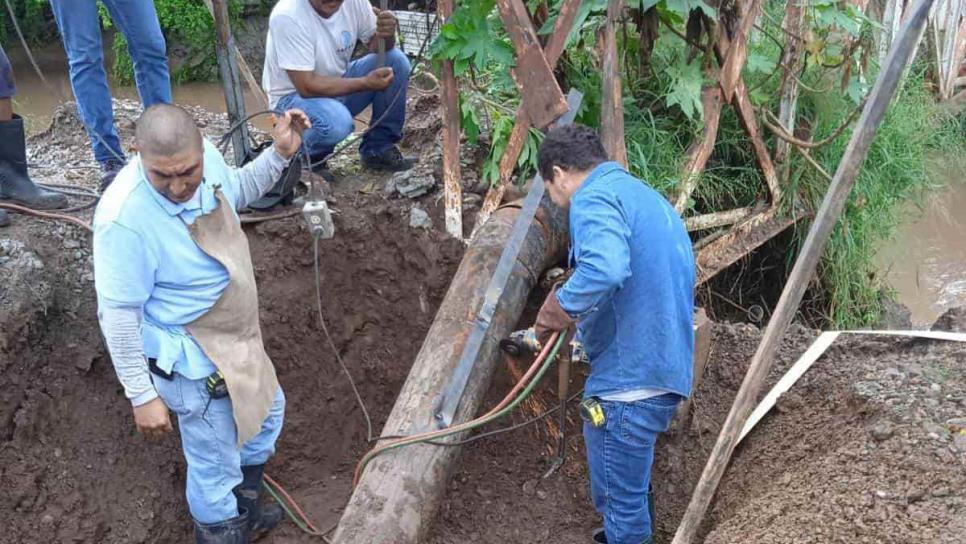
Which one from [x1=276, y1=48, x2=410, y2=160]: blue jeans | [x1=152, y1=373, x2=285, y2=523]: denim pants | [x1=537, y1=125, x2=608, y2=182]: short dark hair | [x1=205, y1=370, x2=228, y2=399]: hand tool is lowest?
[x1=152, y1=373, x2=285, y2=523]: denim pants

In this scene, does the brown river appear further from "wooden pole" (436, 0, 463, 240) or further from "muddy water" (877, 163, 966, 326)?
"wooden pole" (436, 0, 463, 240)

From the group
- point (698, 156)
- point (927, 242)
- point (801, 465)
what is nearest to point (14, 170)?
point (698, 156)

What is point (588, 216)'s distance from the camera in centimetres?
267

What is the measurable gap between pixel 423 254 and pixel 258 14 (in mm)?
8886

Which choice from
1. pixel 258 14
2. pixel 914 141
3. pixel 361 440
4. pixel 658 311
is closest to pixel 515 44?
pixel 658 311

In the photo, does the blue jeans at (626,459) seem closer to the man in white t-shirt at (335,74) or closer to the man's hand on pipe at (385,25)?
the man in white t-shirt at (335,74)

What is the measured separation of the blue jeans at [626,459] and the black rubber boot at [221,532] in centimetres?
138

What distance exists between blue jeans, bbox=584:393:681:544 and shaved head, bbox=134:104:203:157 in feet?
5.44

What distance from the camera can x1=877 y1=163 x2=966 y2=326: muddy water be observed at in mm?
7230

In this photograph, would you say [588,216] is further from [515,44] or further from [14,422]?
[14,422]

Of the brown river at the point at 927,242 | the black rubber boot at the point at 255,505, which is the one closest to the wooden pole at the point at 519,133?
the black rubber boot at the point at 255,505

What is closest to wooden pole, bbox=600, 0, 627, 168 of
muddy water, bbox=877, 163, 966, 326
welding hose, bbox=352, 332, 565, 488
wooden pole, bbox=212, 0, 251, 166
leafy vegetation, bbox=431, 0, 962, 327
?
leafy vegetation, bbox=431, 0, 962, 327

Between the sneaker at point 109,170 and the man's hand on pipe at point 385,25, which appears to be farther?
the man's hand on pipe at point 385,25

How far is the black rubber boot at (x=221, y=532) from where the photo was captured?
10.6ft
